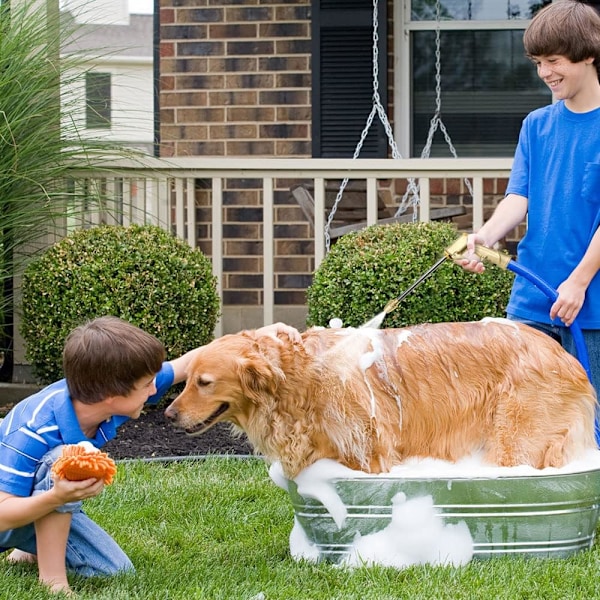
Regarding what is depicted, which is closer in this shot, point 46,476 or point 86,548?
point 46,476

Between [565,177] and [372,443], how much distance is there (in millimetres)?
1190

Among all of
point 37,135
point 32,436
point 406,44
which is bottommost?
point 32,436

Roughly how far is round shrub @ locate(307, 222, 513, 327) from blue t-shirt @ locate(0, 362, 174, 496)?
8.19 feet

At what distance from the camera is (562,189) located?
355 cm

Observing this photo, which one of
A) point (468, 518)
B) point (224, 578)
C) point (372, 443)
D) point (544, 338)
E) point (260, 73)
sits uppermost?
point (260, 73)

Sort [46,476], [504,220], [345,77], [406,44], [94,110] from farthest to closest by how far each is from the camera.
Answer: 1. [406,44]
2. [345,77]
3. [94,110]
4. [504,220]
5. [46,476]


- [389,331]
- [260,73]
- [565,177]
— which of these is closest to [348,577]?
[389,331]

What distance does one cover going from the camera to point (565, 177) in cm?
355

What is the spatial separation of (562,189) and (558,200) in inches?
1.6

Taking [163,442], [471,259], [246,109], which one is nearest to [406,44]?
[246,109]

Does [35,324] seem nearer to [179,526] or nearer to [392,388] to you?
[179,526]

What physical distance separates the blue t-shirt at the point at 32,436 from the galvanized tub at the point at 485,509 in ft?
2.50

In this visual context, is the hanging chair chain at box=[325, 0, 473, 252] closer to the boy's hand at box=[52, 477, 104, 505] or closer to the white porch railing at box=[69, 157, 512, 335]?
the white porch railing at box=[69, 157, 512, 335]

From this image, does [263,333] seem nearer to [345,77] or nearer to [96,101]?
[96,101]
